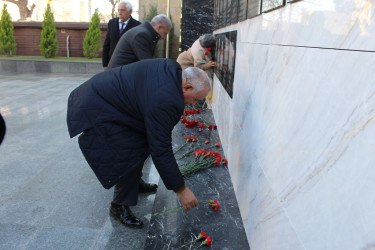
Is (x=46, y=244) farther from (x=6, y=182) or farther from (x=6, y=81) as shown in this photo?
(x=6, y=81)

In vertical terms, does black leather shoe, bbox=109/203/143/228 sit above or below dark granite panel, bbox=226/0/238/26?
below

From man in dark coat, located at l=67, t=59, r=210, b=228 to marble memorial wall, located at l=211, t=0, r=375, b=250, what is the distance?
0.45m

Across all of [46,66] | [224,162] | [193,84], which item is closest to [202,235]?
[193,84]

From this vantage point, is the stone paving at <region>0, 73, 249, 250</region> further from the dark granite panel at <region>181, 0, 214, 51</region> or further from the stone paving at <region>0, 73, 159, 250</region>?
the dark granite panel at <region>181, 0, 214, 51</region>

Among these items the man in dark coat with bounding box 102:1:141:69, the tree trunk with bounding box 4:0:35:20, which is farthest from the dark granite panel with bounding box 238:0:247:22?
the tree trunk with bounding box 4:0:35:20

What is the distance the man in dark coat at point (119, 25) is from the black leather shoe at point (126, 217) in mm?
2574

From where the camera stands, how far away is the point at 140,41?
3197 mm

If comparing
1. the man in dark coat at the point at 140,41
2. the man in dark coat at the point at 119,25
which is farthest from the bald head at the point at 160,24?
the man in dark coat at the point at 119,25

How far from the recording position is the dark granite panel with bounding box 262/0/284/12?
1882mm

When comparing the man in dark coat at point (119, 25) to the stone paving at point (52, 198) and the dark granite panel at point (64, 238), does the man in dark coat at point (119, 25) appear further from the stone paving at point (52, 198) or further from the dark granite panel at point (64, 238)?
the dark granite panel at point (64, 238)

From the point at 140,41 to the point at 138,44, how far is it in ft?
0.11

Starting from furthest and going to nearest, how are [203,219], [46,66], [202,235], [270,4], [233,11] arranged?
[46,66] < [233,11] < [203,219] < [202,235] < [270,4]

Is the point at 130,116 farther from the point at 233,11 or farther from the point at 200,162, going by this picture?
the point at 233,11

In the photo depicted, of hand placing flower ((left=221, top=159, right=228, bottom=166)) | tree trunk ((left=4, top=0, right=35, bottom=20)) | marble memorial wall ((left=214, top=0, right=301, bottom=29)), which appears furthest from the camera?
tree trunk ((left=4, top=0, right=35, bottom=20))
